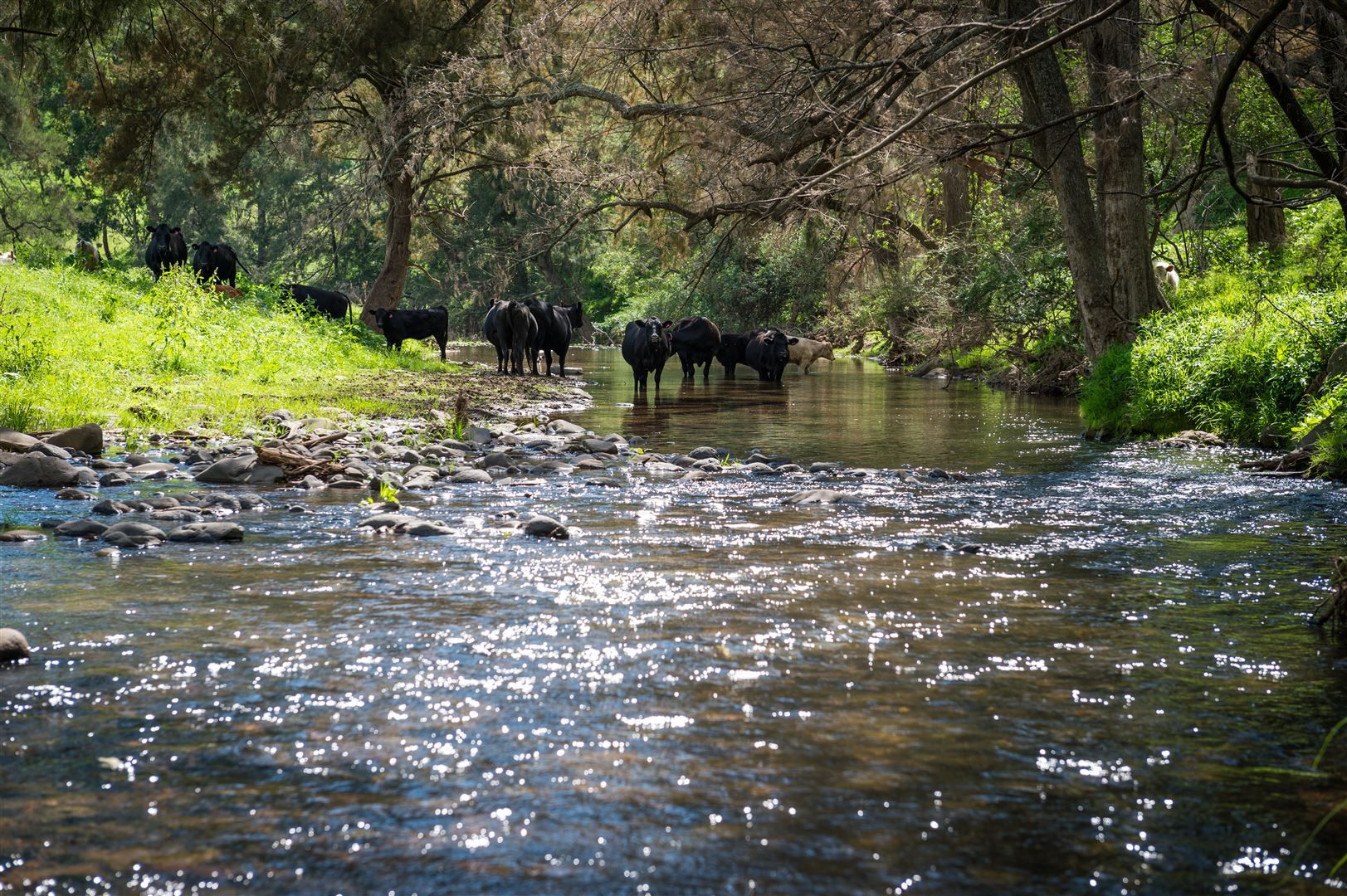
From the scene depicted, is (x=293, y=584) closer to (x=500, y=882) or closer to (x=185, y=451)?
(x=500, y=882)

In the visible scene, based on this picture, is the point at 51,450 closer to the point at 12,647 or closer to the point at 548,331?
the point at 12,647

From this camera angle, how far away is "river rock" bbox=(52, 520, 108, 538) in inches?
277

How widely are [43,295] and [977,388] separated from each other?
58.4 feet

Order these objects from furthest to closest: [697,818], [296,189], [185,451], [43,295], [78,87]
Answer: [296,189] → [78,87] → [43,295] → [185,451] → [697,818]

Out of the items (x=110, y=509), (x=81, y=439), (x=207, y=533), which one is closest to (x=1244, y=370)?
(x=207, y=533)

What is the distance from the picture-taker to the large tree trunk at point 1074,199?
15930 mm

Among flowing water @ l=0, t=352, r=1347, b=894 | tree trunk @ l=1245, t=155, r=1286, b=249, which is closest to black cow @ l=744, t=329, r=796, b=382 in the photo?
tree trunk @ l=1245, t=155, r=1286, b=249

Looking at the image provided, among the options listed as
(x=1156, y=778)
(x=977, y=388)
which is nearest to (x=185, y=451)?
(x=1156, y=778)

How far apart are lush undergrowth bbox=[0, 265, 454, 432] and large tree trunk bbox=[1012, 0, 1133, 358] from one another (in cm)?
931

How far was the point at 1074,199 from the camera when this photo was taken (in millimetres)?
16203

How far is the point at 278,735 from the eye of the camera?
12.6ft

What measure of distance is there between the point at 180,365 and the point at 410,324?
12518mm

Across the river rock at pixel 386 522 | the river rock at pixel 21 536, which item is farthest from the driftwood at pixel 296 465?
the river rock at pixel 21 536

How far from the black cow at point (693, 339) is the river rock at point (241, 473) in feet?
65.8
